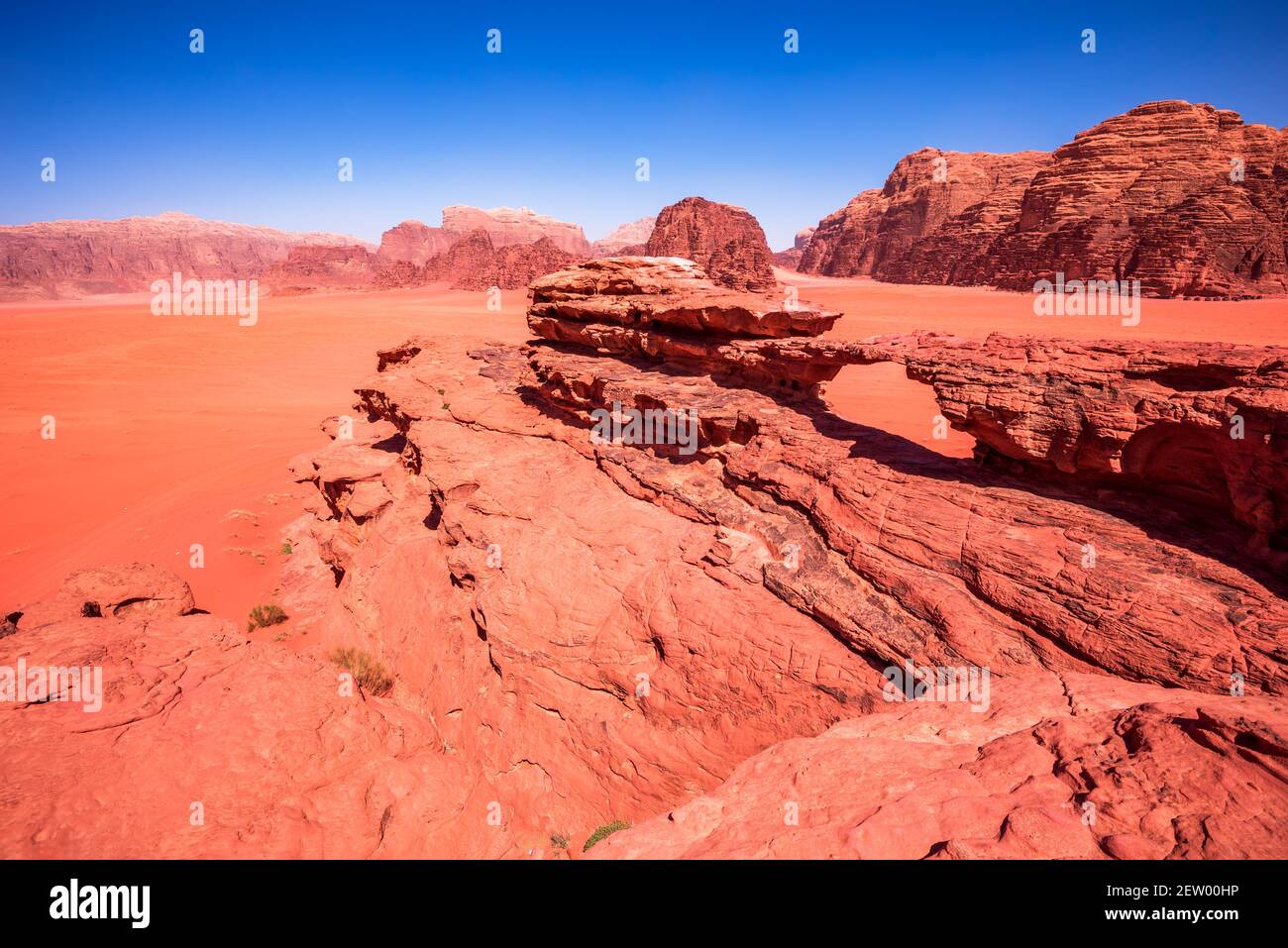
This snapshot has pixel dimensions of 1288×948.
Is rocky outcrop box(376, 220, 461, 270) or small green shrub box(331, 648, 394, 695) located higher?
rocky outcrop box(376, 220, 461, 270)

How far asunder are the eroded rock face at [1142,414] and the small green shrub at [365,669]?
26.0 ft

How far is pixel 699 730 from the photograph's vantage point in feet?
19.2

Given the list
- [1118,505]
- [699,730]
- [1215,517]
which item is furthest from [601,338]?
[1215,517]

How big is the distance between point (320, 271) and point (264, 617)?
122 meters

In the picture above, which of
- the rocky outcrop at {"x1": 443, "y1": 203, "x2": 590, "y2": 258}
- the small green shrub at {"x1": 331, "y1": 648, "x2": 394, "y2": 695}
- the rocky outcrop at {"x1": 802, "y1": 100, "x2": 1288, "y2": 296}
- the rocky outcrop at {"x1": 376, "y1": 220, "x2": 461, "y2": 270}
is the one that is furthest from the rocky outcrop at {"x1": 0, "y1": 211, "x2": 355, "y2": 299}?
the small green shrub at {"x1": 331, "y1": 648, "x2": 394, "y2": 695}

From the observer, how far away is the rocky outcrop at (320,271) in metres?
102

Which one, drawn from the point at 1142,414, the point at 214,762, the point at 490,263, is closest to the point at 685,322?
the point at 1142,414

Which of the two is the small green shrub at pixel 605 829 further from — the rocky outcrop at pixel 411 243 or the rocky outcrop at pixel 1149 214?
the rocky outcrop at pixel 411 243

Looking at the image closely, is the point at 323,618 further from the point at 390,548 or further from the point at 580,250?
the point at 580,250

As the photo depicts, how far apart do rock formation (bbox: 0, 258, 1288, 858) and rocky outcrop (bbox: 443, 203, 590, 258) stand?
152664 mm

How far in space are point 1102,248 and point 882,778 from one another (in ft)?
196

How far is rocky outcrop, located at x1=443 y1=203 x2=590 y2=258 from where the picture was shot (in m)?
151

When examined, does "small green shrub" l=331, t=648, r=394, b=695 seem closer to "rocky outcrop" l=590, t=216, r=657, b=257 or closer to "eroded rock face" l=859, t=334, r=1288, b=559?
"eroded rock face" l=859, t=334, r=1288, b=559

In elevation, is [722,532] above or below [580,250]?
below
